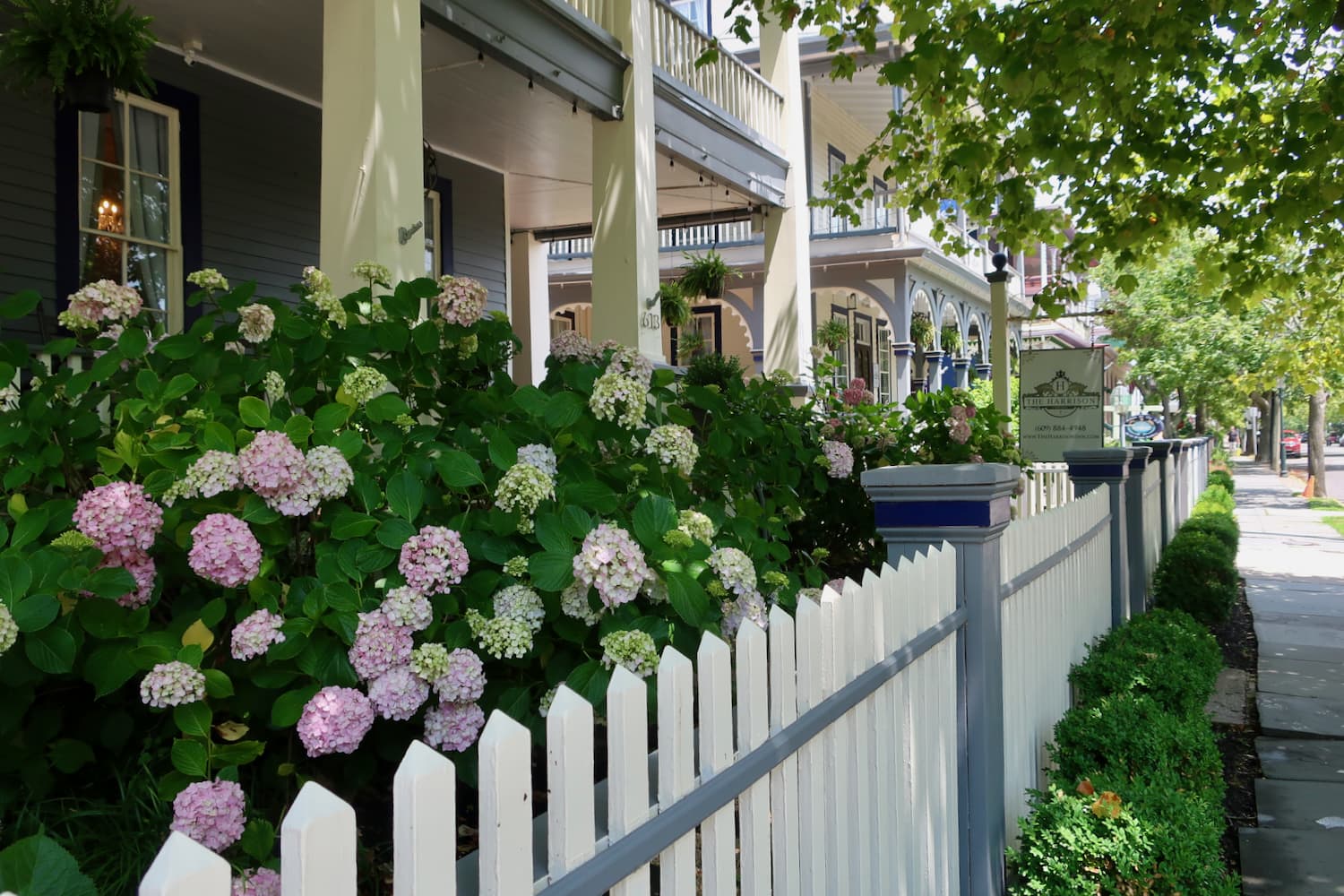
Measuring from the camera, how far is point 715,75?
10445mm

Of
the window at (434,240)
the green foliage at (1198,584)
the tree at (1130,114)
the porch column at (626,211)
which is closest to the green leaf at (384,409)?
the tree at (1130,114)

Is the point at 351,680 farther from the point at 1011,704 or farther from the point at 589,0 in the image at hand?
the point at 589,0

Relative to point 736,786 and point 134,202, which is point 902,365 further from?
point 736,786

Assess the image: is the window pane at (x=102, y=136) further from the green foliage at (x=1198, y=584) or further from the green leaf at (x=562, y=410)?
the green foliage at (x=1198, y=584)

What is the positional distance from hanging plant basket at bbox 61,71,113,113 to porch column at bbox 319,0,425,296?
3.29ft

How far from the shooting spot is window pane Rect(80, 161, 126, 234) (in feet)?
22.6

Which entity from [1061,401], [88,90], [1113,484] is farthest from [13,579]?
[1061,401]

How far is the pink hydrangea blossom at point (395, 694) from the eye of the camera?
6.69 feet

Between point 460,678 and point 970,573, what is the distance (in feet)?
5.13

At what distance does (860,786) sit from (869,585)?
1.39ft

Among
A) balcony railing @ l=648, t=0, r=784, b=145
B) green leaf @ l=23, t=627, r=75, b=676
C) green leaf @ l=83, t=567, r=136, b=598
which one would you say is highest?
balcony railing @ l=648, t=0, r=784, b=145

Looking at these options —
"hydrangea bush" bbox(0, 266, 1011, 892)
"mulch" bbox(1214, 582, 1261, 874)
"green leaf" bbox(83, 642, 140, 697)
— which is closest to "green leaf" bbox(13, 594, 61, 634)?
"hydrangea bush" bbox(0, 266, 1011, 892)

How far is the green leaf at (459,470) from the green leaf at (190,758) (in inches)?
28.0

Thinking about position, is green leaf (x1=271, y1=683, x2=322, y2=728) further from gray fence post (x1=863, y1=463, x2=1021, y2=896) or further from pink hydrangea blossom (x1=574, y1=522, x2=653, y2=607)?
gray fence post (x1=863, y1=463, x2=1021, y2=896)
